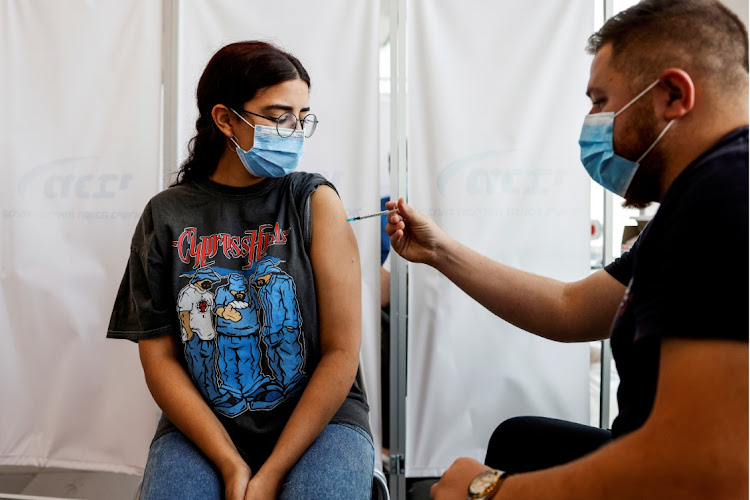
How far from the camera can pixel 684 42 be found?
0.96 m

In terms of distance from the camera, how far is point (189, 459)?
125 cm

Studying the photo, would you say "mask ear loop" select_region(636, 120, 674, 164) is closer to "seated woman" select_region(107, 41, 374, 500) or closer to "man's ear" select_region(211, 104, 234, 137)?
Result: "seated woman" select_region(107, 41, 374, 500)

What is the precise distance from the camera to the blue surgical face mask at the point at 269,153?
1487mm

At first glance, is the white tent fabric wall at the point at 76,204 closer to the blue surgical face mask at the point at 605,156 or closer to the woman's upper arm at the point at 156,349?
the woman's upper arm at the point at 156,349

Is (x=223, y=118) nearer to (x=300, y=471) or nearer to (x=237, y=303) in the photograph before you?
(x=237, y=303)

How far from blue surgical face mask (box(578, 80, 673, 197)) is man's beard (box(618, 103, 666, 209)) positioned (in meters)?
0.01

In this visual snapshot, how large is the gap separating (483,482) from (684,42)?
80cm

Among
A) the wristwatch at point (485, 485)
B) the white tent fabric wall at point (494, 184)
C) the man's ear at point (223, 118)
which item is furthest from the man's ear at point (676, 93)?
the white tent fabric wall at point (494, 184)

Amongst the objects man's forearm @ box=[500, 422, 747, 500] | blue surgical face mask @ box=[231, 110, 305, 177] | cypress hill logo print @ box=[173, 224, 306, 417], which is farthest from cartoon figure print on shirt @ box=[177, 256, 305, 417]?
man's forearm @ box=[500, 422, 747, 500]

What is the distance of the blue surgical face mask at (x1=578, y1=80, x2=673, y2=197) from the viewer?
1.10 meters

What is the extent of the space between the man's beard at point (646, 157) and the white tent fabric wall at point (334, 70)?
1.13 meters

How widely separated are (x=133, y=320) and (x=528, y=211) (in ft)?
→ 4.57

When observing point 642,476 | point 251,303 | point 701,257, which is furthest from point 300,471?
point 701,257

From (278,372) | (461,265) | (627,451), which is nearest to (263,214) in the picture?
(278,372)
